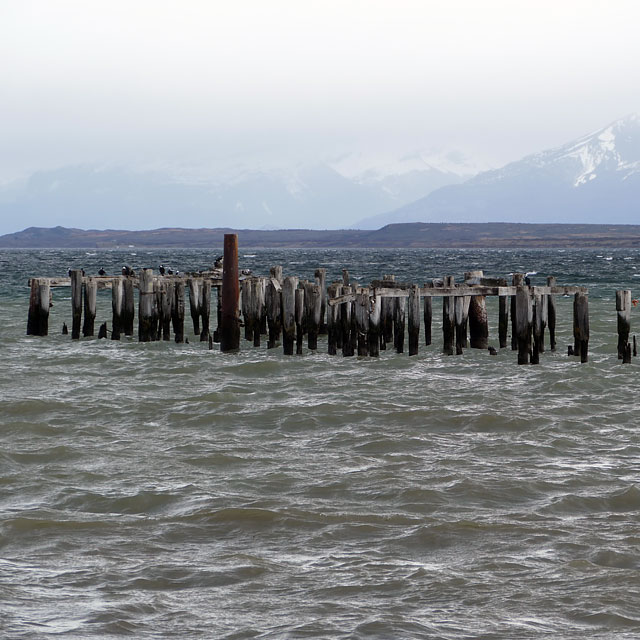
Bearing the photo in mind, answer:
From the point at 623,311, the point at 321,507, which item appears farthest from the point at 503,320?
the point at 321,507

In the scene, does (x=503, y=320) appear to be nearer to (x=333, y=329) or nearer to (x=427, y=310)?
(x=427, y=310)

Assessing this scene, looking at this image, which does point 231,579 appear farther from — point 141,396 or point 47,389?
point 47,389

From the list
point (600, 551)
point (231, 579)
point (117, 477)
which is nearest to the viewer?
point (231, 579)

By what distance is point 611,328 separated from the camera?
31188 mm

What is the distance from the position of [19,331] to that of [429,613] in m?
24.9

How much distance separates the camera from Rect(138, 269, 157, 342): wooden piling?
82.6ft

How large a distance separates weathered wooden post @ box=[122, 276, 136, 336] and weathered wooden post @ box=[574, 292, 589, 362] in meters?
11.2

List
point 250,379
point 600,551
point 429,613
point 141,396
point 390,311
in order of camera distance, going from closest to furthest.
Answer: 1. point 429,613
2. point 600,551
3. point 141,396
4. point 250,379
5. point 390,311

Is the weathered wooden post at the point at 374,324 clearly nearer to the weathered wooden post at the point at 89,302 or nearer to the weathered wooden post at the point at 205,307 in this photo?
the weathered wooden post at the point at 205,307

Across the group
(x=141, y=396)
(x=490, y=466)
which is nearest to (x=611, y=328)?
(x=141, y=396)

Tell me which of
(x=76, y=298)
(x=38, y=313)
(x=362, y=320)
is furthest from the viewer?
(x=38, y=313)

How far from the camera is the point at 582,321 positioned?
21391 mm

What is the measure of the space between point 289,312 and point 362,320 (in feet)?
5.86

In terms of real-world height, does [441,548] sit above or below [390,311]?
below
